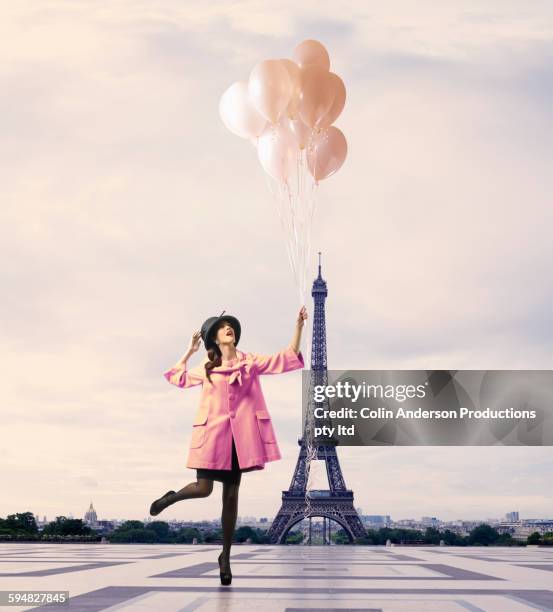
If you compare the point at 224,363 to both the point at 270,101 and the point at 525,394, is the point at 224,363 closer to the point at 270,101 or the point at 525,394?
the point at 270,101

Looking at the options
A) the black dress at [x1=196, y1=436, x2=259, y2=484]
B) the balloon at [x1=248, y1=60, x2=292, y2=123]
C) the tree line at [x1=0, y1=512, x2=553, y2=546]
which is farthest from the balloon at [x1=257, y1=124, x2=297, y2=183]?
the tree line at [x1=0, y1=512, x2=553, y2=546]

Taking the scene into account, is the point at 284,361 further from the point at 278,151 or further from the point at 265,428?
the point at 278,151

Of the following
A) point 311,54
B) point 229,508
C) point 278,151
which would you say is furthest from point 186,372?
point 311,54

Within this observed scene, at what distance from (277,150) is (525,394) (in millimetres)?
13918

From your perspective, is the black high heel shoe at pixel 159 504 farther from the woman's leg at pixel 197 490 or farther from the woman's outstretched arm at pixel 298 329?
the woman's outstretched arm at pixel 298 329

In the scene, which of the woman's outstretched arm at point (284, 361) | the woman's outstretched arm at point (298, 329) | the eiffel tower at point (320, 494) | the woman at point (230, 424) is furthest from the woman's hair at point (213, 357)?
the eiffel tower at point (320, 494)

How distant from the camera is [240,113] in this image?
895cm

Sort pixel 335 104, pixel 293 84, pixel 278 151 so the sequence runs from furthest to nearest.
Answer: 1. pixel 278 151
2. pixel 335 104
3. pixel 293 84

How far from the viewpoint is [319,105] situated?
827 cm

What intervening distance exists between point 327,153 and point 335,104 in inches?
24.4

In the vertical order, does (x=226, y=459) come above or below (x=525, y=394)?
below

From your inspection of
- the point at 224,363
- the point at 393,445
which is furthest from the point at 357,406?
the point at 224,363

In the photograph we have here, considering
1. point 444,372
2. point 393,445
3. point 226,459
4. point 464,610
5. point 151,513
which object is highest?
point 444,372

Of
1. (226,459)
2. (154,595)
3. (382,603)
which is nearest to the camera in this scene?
(382,603)
